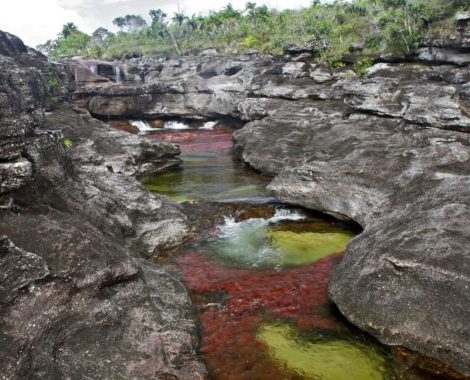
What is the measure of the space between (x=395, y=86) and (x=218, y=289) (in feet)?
74.7

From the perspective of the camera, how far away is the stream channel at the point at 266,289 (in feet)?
36.8

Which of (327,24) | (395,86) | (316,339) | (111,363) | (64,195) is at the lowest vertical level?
(316,339)

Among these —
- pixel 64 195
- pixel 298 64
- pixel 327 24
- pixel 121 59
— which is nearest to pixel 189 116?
pixel 298 64

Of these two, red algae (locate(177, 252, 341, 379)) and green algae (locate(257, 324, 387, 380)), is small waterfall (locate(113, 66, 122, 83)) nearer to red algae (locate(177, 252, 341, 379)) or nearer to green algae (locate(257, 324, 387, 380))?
red algae (locate(177, 252, 341, 379))

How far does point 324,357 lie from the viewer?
11453mm

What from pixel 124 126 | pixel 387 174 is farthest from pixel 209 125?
pixel 387 174

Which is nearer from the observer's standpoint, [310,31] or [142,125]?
[310,31]

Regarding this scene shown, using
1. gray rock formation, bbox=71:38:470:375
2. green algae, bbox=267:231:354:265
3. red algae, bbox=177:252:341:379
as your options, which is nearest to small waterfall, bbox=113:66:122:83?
gray rock formation, bbox=71:38:470:375

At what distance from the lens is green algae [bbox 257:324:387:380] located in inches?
427

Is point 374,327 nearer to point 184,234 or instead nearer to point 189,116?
point 184,234

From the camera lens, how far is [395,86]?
31.0 meters

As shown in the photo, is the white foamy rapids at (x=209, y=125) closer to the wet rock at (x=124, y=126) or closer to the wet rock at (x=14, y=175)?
the wet rock at (x=124, y=126)

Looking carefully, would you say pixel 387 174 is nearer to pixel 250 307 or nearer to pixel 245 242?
pixel 245 242

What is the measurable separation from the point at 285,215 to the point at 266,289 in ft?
26.0
